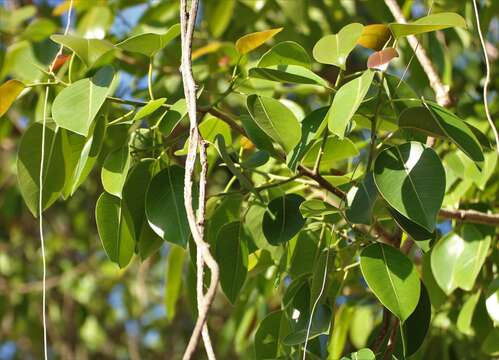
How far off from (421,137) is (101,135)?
34 cm

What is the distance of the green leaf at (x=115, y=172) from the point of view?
94 cm

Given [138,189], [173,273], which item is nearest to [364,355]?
[138,189]

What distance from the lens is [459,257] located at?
1214 millimetres

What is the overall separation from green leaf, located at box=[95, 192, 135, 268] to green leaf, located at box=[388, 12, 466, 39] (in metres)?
0.35

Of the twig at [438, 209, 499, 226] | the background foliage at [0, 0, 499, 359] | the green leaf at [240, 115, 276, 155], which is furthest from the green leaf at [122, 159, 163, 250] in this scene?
the twig at [438, 209, 499, 226]

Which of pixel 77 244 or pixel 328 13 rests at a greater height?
pixel 328 13

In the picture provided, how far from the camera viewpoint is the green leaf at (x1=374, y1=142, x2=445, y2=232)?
0.85 meters

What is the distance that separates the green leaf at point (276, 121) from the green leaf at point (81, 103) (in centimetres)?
15

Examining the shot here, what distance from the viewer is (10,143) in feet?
9.62

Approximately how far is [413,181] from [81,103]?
1.11 feet

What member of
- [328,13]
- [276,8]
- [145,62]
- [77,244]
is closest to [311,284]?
[145,62]

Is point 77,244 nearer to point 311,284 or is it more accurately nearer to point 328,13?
point 328,13

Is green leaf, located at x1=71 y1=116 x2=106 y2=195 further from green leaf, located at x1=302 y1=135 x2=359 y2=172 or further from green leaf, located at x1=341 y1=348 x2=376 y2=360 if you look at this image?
green leaf, located at x1=341 y1=348 x2=376 y2=360

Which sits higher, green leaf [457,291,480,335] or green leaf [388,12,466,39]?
green leaf [388,12,466,39]
